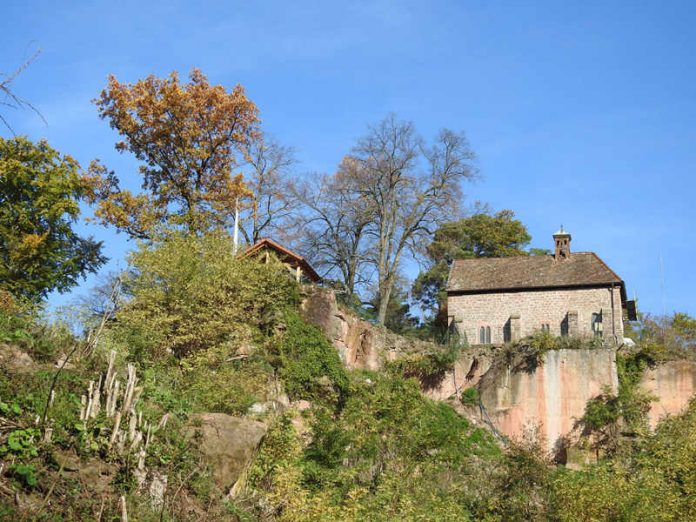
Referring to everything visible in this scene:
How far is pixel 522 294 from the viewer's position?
38.8 m

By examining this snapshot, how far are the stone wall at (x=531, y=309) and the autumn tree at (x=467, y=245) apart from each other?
6.26m

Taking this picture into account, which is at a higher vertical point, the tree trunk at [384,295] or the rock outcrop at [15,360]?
the tree trunk at [384,295]

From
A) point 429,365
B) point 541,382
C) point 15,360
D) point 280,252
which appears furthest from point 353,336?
point 15,360

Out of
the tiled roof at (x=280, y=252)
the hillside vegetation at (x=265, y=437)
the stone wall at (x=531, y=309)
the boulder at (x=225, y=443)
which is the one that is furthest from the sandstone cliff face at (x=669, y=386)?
the boulder at (x=225, y=443)

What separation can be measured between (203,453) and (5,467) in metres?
3.91

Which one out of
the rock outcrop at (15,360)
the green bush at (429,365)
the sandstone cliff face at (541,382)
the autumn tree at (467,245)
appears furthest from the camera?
the autumn tree at (467,245)

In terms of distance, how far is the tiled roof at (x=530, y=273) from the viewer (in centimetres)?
3838

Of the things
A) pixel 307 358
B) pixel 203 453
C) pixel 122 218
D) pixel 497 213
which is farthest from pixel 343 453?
pixel 497 213

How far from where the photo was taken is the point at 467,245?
47.8m

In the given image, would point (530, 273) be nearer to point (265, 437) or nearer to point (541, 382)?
point (541, 382)

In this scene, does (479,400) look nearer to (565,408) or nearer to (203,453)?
(565,408)

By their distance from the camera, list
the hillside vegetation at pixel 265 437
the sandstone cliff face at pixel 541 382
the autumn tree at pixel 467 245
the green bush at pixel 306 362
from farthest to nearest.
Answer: the autumn tree at pixel 467 245
the sandstone cliff face at pixel 541 382
the green bush at pixel 306 362
the hillside vegetation at pixel 265 437

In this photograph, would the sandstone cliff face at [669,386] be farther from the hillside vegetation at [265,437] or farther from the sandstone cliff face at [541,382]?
the hillside vegetation at [265,437]

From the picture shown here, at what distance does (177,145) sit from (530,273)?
17.0 metres
